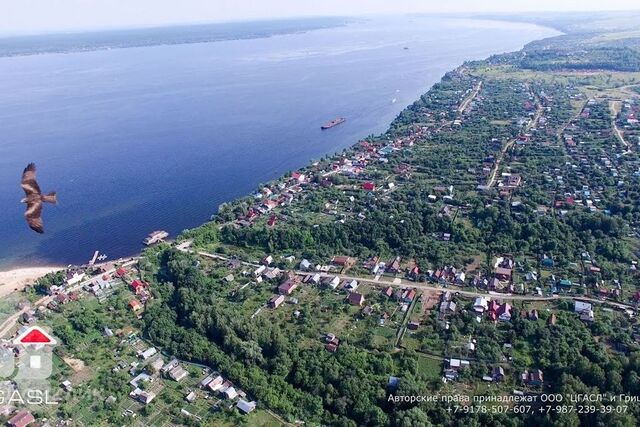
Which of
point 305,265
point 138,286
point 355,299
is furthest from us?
point 305,265

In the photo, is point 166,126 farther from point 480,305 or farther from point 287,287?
point 480,305

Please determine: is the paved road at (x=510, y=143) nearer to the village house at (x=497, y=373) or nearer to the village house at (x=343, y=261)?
the village house at (x=343, y=261)

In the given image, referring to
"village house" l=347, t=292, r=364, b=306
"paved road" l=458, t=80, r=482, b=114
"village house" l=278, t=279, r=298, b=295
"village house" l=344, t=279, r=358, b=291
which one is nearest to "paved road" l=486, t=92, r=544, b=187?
"paved road" l=458, t=80, r=482, b=114

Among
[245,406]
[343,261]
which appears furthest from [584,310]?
[245,406]

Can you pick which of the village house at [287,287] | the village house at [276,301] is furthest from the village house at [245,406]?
the village house at [287,287]

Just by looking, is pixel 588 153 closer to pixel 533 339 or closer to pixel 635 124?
pixel 635 124

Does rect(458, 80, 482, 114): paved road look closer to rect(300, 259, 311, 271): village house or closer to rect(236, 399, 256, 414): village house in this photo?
rect(300, 259, 311, 271): village house
